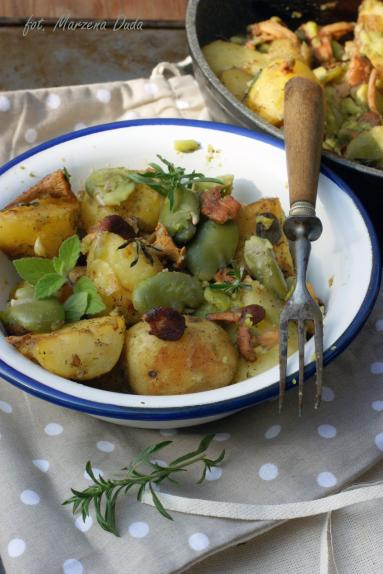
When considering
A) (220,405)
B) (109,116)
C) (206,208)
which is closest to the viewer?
(220,405)

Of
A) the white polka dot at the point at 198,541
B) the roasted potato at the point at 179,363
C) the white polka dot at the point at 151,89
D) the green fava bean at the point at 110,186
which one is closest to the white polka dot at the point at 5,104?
the white polka dot at the point at 151,89

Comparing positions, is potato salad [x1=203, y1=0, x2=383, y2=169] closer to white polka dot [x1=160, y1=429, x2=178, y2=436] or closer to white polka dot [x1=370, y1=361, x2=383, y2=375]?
white polka dot [x1=370, y1=361, x2=383, y2=375]

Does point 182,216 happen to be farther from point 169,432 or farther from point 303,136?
point 169,432

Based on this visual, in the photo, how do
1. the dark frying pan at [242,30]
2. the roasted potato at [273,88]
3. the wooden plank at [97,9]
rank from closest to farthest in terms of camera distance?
the dark frying pan at [242,30] → the roasted potato at [273,88] → the wooden plank at [97,9]

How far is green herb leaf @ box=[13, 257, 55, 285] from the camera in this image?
46.1 inches

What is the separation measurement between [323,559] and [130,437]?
0.37m

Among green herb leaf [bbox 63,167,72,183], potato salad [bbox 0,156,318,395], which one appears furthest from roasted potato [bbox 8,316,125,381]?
green herb leaf [bbox 63,167,72,183]

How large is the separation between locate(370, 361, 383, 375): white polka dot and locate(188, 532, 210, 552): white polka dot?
18.0 inches

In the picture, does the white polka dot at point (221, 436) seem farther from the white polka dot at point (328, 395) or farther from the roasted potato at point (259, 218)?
the roasted potato at point (259, 218)

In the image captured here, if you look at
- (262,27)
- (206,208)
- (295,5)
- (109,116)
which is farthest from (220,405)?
(295,5)

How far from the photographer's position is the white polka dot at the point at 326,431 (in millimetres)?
1214

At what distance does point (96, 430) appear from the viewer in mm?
1224

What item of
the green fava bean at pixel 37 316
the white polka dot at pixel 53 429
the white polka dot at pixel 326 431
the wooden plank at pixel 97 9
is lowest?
the white polka dot at pixel 53 429

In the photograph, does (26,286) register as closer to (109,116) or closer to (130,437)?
(130,437)
